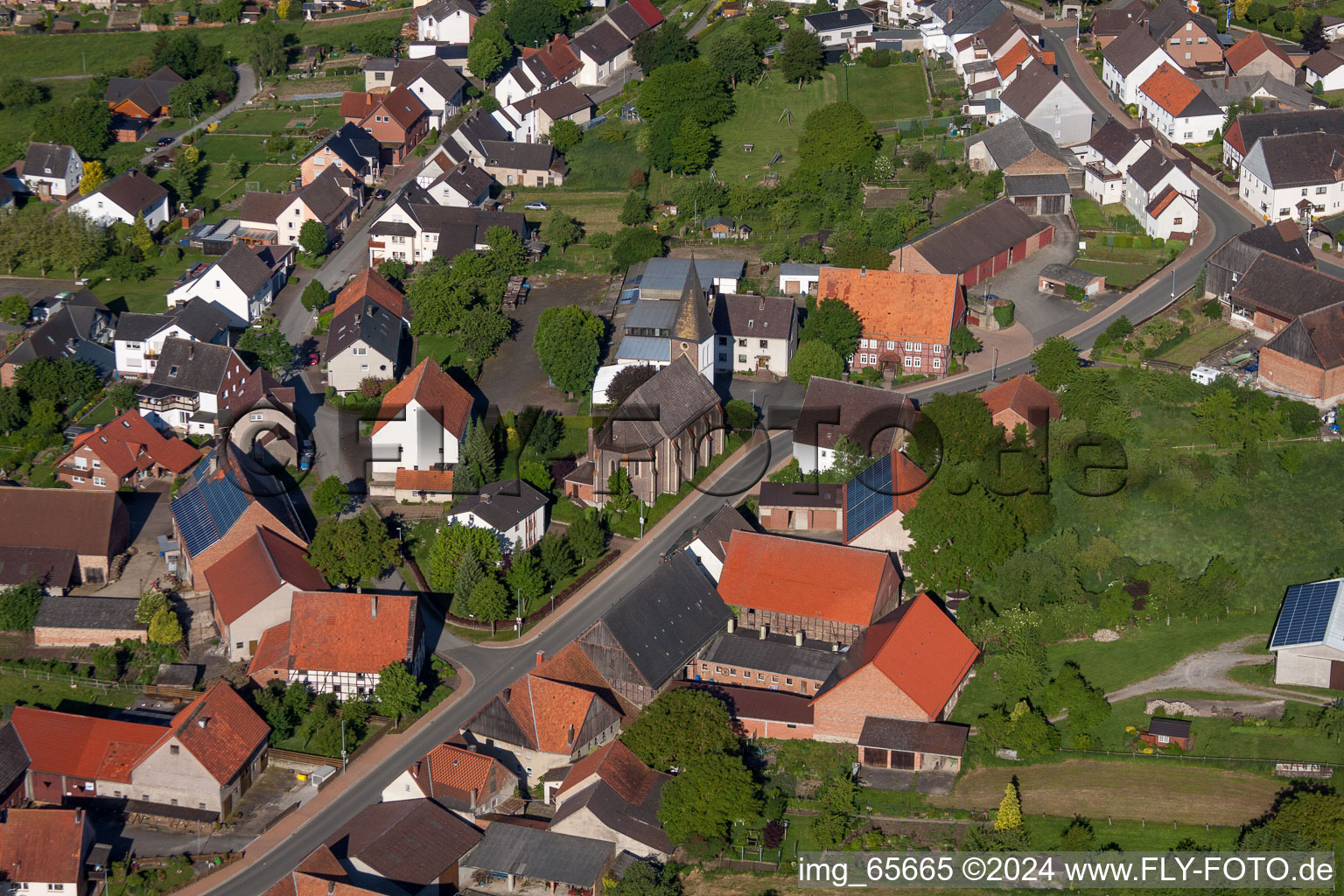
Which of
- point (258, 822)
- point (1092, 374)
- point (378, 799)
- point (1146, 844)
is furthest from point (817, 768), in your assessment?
point (1092, 374)

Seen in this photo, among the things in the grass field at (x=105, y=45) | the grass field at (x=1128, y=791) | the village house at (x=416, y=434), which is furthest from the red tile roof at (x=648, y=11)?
the grass field at (x=1128, y=791)

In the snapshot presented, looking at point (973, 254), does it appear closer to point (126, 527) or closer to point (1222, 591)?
point (1222, 591)

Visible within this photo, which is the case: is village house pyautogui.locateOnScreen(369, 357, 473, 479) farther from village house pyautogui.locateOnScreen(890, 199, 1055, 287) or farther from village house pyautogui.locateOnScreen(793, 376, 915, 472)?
village house pyautogui.locateOnScreen(890, 199, 1055, 287)

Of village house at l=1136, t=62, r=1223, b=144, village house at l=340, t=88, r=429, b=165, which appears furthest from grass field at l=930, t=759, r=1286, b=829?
village house at l=340, t=88, r=429, b=165

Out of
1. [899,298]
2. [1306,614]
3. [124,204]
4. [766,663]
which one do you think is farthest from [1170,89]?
[124,204]

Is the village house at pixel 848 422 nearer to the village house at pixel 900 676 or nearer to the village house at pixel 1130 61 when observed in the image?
the village house at pixel 900 676

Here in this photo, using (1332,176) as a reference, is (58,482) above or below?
below
